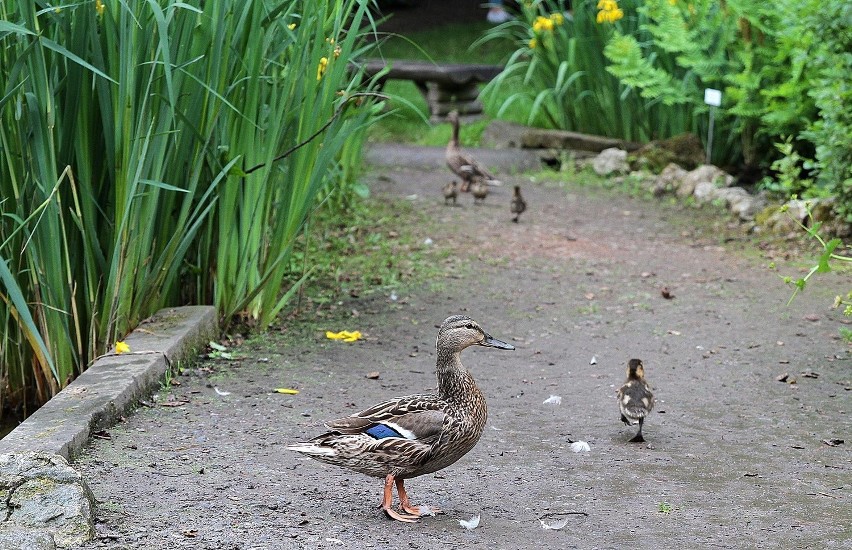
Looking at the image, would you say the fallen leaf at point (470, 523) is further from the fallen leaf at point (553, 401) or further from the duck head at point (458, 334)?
the fallen leaf at point (553, 401)

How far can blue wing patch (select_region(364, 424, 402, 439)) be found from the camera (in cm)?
411

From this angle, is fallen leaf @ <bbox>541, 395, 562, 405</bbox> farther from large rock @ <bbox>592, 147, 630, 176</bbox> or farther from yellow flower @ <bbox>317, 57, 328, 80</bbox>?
large rock @ <bbox>592, 147, 630, 176</bbox>

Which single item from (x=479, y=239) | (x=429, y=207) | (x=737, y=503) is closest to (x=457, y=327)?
(x=737, y=503)

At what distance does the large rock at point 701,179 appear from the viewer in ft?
39.2

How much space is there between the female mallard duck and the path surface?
0.18 metres

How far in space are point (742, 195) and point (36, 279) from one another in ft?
25.3

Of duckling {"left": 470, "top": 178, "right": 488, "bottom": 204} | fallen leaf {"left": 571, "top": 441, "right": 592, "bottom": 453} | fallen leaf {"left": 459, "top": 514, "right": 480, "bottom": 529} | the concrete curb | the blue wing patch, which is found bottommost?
duckling {"left": 470, "top": 178, "right": 488, "bottom": 204}

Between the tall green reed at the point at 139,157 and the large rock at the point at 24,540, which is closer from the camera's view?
the large rock at the point at 24,540

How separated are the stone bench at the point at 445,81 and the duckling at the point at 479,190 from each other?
5116 mm

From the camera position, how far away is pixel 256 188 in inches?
252

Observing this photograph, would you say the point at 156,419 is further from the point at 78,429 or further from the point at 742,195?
the point at 742,195

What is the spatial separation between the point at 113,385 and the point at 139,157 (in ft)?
3.43

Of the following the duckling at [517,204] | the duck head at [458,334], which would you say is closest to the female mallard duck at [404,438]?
the duck head at [458,334]

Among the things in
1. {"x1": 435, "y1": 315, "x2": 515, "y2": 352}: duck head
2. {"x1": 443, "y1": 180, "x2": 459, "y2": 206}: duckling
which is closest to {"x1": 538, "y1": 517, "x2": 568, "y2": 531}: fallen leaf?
{"x1": 435, "y1": 315, "x2": 515, "y2": 352}: duck head
